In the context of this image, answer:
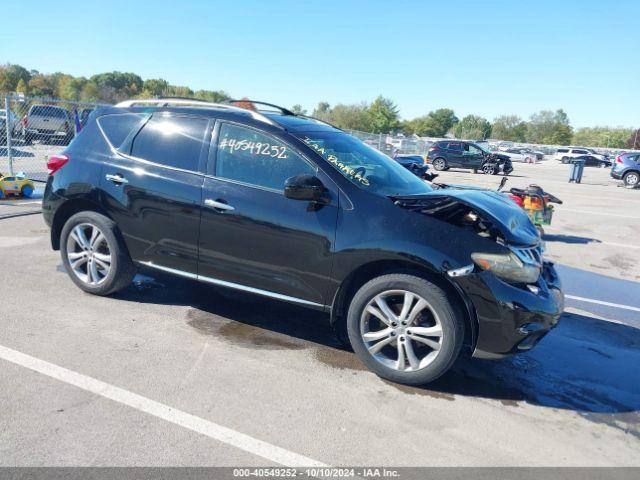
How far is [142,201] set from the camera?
4.52 metres

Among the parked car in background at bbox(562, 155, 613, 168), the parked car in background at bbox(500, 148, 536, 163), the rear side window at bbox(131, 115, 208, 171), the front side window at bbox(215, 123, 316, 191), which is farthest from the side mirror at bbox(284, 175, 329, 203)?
the parked car in background at bbox(500, 148, 536, 163)

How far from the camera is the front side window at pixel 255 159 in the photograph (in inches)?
160

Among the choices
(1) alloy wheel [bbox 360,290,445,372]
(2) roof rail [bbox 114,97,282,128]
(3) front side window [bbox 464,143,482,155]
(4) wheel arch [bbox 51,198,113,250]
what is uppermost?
(3) front side window [bbox 464,143,482,155]

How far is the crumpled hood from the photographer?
3.77m

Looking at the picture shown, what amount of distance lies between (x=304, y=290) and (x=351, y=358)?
Result: 66 centimetres

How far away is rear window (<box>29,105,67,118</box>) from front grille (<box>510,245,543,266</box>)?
596 inches

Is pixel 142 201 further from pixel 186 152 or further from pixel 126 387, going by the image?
pixel 126 387

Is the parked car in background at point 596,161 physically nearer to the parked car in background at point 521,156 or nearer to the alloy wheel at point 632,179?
the parked car in background at point 521,156

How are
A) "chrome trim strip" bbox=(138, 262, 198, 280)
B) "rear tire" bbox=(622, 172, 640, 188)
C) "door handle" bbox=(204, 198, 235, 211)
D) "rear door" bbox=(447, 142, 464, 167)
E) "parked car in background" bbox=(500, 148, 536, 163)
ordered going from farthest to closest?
"parked car in background" bbox=(500, 148, 536, 163) < "rear door" bbox=(447, 142, 464, 167) < "rear tire" bbox=(622, 172, 640, 188) < "chrome trim strip" bbox=(138, 262, 198, 280) < "door handle" bbox=(204, 198, 235, 211)

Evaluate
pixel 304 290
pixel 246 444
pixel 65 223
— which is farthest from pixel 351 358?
pixel 65 223

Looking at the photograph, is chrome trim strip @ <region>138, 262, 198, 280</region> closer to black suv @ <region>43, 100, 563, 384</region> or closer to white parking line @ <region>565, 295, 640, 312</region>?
black suv @ <region>43, 100, 563, 384</region>

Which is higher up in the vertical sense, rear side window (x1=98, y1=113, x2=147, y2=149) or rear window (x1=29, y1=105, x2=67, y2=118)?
rear window (x1=29, y1=105, x2=67, y2=118)

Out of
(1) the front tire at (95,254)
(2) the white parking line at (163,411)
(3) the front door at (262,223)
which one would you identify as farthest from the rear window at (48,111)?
(2) the white parking line at (163,411)

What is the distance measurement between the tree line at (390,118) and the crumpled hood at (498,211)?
77214 mm
